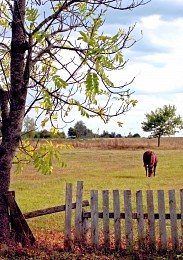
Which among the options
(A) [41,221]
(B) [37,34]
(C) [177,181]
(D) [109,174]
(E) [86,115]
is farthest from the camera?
(D) [109,174]

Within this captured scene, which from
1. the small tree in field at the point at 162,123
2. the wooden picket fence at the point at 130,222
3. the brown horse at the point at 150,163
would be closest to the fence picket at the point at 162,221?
the wooden picket fence at the point at 130,222

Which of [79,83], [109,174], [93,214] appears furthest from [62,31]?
[109,174]

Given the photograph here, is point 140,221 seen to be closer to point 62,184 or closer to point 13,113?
point 13,113

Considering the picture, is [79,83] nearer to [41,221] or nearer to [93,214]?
[93,214]

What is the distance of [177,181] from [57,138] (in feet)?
45.3

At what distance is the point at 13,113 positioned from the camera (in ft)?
30.8

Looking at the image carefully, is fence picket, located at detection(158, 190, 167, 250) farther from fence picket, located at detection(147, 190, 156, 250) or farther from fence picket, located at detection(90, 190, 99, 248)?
fence picket, located at detection(90, 190, 99, 248)

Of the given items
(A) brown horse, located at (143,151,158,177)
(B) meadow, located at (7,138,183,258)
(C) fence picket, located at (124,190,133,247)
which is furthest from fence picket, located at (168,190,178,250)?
(A) brown horse, located at (143,151,158,177)

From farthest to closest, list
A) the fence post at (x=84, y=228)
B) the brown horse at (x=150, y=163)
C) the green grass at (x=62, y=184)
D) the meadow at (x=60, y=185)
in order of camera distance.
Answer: the brown horse at (x=150, y=163) → the green grass at (x=62, y=184) → the meadow at (x=60, y=185) → the fence post at (x=84, y=228)

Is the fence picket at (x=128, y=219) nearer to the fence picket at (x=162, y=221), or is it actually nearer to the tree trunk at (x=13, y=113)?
the fence picket at (x=162, y=221)

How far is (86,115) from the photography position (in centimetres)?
877

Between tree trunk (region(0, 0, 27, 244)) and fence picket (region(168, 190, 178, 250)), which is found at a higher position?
tree trunk (region(0, 0, 27, 244))

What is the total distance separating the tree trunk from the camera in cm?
928

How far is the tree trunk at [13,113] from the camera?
9281 mm
